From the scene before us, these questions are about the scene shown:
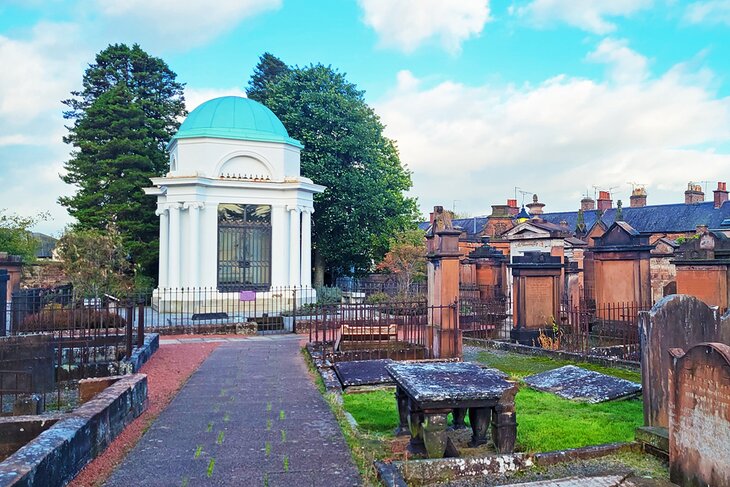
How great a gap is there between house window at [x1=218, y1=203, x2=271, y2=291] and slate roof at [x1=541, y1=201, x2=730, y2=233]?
24.7m

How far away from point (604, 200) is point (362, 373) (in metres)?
43.5

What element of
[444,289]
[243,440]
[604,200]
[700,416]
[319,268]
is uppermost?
[604,200]

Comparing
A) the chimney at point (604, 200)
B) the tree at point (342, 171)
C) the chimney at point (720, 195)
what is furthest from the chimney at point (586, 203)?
the tree at point (342, 171)

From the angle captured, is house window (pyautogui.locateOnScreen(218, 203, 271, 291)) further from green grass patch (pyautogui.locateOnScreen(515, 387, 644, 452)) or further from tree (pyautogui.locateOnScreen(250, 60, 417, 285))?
green grass patch (pyautogui.locateOnScreen(515, 387, 644, 452))

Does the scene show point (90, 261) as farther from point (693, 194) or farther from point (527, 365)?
point (693, 194)

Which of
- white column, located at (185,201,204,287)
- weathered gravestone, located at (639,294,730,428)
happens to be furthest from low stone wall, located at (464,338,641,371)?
white column, located at (185,201,204,287)

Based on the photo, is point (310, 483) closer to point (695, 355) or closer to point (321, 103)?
point (695, 355)

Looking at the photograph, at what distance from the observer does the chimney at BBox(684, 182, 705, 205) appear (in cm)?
4259

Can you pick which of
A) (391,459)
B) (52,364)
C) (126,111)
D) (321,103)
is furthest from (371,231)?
(391,459)

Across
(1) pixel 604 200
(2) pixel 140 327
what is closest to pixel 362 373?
(2) pixel 140 327

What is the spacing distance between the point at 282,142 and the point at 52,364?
15423 millimetres

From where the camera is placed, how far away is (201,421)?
23.3 feet

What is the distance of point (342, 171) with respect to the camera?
28.7 metres

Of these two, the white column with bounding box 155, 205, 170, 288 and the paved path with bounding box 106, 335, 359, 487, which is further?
the white column with bounding box 155, 205, 170, 288
